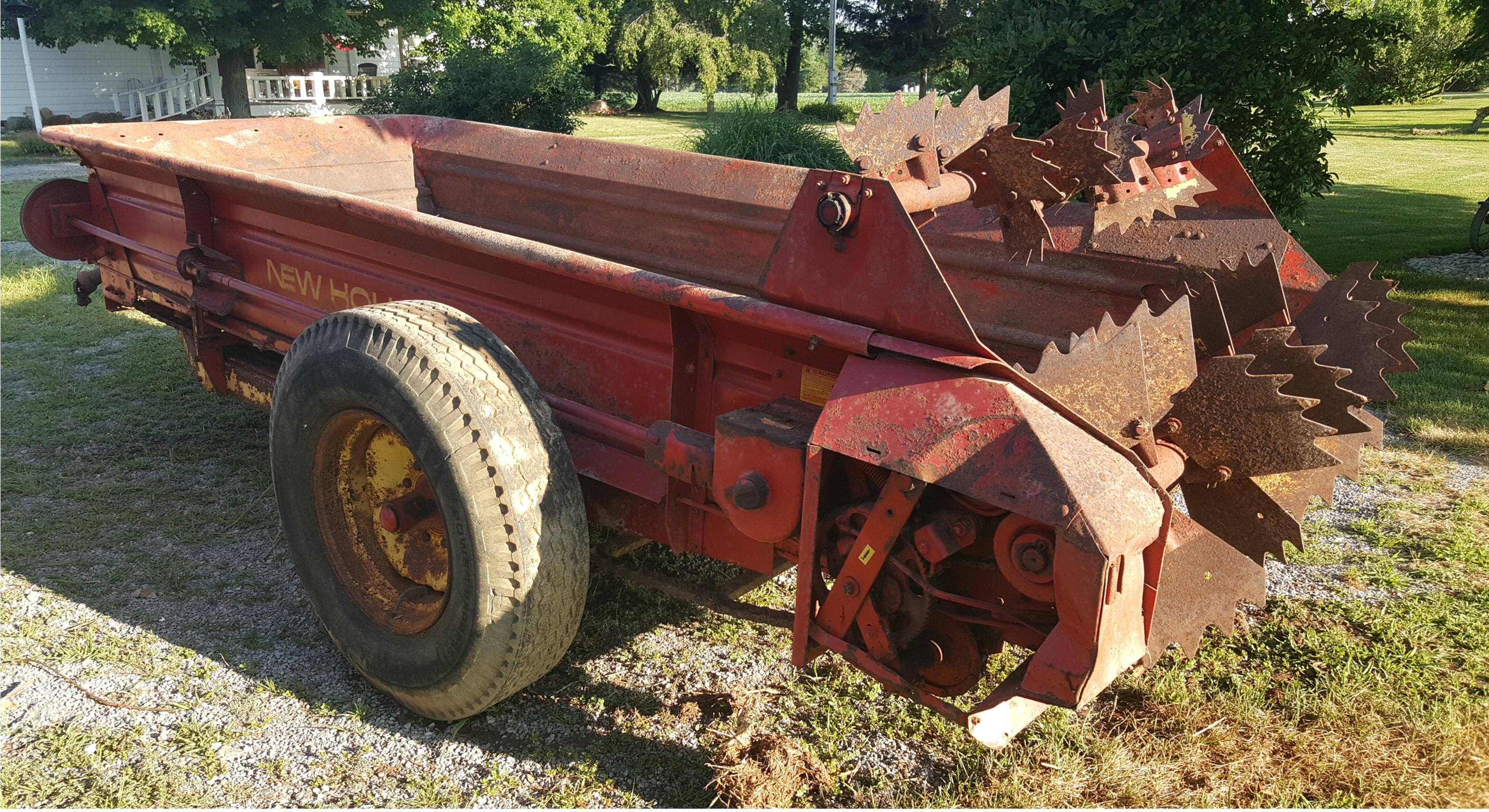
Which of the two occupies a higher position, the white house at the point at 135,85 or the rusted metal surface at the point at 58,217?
the rusted metal surface at the point at 58,217

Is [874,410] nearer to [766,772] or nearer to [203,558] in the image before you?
[766,772]

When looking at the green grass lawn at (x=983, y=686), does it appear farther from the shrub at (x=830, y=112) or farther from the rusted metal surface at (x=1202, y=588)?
the shrub at (x=830, y=112)

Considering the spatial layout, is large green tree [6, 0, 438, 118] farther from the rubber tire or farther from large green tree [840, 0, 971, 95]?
the rubber tire

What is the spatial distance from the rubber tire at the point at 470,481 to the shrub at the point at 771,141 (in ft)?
25.4

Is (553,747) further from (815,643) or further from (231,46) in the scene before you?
(231,46)

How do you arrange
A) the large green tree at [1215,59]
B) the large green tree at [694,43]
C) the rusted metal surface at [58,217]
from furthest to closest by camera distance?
the large green tree at [694,43] → the large green tree at [1215,59] → the rusted metal surface at [58,217]

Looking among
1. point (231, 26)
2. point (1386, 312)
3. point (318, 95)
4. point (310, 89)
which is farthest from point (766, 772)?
point (310, 89)

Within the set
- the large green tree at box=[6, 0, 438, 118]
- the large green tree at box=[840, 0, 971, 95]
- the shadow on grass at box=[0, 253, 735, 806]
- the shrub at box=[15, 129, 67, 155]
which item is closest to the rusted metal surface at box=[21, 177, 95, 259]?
the shadow on grass at box=[0, 253, 735, 806]

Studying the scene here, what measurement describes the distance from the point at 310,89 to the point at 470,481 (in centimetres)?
2455

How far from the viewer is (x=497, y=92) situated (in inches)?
607

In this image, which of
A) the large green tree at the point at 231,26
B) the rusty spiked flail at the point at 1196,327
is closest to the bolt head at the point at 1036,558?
the rusty spiked flail at the point at 1196,327

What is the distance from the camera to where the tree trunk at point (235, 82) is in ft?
64.8

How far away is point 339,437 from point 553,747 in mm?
1048

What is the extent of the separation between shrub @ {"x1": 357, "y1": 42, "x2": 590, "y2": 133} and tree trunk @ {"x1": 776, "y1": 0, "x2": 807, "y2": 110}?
665 inches
